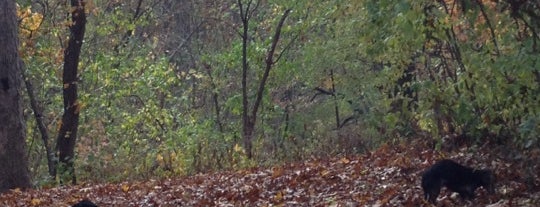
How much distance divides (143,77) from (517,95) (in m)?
20.3

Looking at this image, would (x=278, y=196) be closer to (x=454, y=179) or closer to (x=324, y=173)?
(x=324, y=173)

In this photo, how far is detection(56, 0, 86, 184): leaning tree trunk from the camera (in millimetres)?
23934

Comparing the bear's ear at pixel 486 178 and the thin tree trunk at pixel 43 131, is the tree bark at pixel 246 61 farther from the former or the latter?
the bear's ear at pixel 486 178

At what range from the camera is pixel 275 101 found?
39.1m

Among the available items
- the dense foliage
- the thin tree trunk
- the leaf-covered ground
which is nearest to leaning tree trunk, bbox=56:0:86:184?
the thin tree trunk

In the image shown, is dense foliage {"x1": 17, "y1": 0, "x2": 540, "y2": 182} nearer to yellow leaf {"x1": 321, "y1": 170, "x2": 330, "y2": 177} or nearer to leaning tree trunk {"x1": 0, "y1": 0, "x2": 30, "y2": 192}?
yellow leaf {"x1": 321, "y1": 170, "x2": 330, "y2": 177}

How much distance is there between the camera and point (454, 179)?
34.2 ft

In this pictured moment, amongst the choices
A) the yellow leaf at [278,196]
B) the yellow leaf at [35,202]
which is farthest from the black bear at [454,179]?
the yellow leaf at [35,202]

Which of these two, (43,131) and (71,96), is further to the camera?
(43,131)

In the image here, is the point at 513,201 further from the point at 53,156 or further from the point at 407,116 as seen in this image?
the point at 53,156

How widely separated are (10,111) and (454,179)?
36.6 feet

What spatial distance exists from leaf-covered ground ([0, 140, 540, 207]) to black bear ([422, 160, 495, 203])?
7.1 inches

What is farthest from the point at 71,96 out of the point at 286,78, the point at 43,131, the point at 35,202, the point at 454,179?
the point at 454,179

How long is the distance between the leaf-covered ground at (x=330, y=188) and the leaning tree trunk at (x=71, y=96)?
18.1 feet
